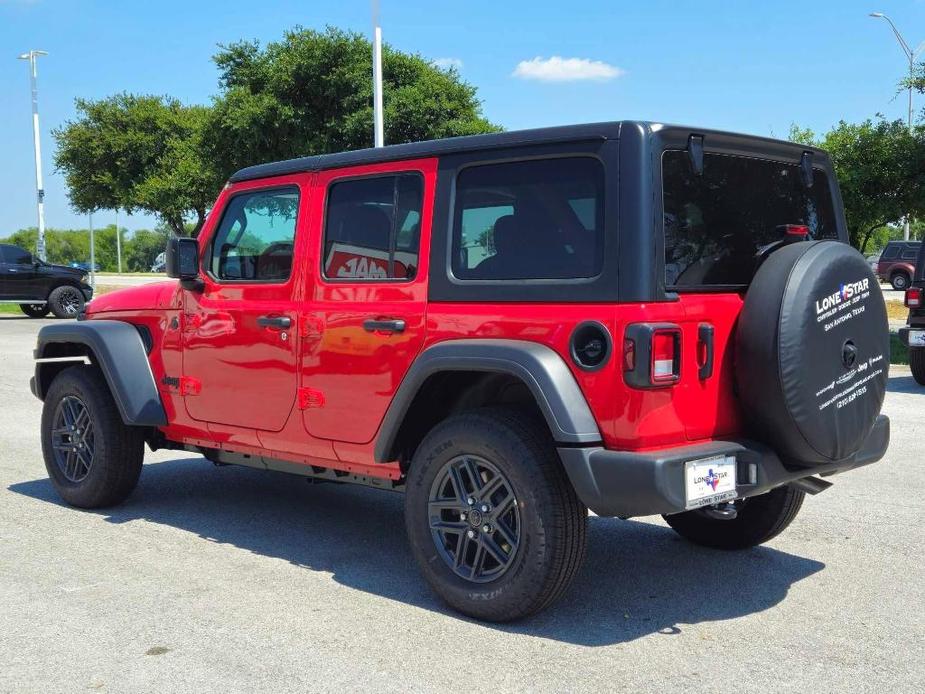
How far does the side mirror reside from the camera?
5.45 meters

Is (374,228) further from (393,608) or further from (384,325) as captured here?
(393,608)

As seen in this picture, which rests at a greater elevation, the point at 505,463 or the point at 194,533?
the point at 505,463

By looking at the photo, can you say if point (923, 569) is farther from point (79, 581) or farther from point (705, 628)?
point (79, 581)

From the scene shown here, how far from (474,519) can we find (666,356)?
104 cm

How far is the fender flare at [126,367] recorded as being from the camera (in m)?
5.71

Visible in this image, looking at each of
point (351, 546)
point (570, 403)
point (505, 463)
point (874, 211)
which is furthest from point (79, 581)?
point (874, 211)

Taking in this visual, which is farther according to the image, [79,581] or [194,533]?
[194,533]

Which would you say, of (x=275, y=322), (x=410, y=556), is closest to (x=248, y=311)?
(x=275, y=322)

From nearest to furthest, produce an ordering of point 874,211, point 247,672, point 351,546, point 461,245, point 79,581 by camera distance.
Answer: point 247,672 < point 461,245 < point 79,581 < point 351,546 < point 874,211

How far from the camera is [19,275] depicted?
78.3 feet

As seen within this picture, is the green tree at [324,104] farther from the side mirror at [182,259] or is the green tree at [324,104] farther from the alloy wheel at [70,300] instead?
the side mirror at [182,259]

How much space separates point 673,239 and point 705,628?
5.07ft

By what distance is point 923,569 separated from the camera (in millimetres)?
4844

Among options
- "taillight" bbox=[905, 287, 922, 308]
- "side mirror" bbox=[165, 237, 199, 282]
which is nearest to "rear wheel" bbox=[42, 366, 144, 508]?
"side mirror" bbox=[165, 237, 199, 282]
